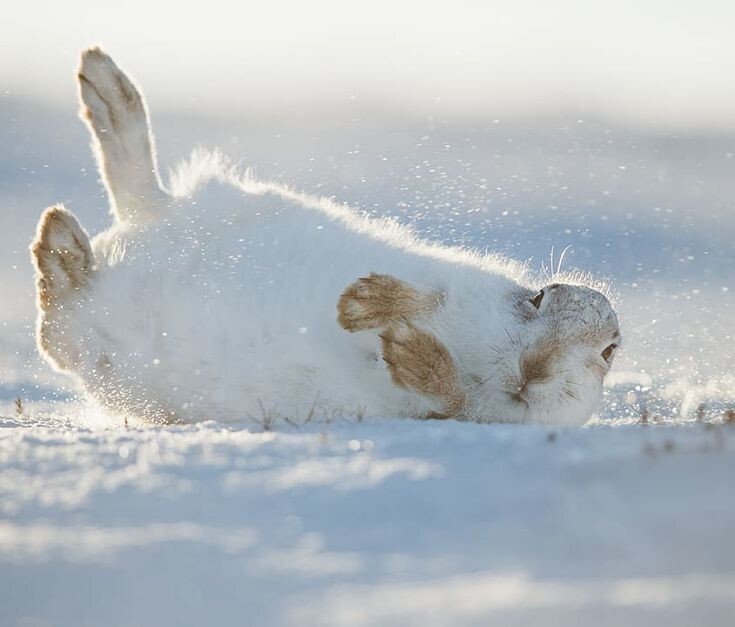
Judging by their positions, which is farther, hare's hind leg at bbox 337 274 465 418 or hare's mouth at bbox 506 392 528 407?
hare's mouth at bbox 506 392 528 407

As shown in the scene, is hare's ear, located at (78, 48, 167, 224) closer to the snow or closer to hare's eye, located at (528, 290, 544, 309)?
hare's eye, located at (528, 290, 544, 309)

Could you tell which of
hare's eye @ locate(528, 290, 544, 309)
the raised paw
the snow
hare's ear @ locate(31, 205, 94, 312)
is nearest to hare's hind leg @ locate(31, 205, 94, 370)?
hare's ear @ locate(31, 205, 94, 312)

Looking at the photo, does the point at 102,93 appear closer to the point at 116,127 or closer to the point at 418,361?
the point at 116,127

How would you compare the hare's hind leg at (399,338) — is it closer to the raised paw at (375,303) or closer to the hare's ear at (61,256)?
the raised paw at (375,303)

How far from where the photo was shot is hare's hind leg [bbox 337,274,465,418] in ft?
15.3

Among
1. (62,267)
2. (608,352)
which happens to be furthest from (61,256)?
(608,352)

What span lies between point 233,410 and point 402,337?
0.78 meters

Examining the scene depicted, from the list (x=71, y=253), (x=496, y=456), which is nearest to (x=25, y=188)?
(x=71, y=253)

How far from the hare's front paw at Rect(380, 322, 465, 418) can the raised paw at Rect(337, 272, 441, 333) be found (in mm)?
62

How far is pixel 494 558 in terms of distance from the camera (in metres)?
2.59

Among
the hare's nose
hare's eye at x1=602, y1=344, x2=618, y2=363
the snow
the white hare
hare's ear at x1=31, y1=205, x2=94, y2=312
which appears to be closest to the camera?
the snow

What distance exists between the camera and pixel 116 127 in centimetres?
573

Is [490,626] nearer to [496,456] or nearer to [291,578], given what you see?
[291,578]

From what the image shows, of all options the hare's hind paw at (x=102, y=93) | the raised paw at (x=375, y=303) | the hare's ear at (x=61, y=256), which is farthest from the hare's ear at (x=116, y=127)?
the raised paw at (x=375, y=303)
